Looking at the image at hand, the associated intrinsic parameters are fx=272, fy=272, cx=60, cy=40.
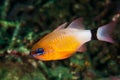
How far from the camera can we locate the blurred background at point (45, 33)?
4.21 meters

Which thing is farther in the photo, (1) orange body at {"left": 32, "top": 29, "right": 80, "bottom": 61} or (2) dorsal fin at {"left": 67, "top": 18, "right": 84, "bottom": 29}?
(2) dorsal fin at {"left": 67, "top": 18, "right": 84, "bottom": 29}

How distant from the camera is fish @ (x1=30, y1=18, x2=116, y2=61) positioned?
2195 mm

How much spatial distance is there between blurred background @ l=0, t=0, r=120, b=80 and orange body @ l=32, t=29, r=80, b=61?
5.76ft

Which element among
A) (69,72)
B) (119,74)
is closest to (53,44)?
(69,72)

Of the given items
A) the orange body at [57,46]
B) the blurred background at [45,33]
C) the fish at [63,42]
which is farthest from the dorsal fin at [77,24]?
the blurred background at [45,33]

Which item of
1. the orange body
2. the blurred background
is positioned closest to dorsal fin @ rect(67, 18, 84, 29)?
the orange body

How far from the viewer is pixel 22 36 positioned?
495cm

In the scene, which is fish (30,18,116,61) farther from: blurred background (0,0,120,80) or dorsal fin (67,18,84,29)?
blurred background (0,0,120,80)

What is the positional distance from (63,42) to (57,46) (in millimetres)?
61

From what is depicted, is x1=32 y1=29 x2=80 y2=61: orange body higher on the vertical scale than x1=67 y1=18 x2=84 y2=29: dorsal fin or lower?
lower

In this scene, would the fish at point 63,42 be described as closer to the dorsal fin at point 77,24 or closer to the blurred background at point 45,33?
the dorsal fin at point 77,24

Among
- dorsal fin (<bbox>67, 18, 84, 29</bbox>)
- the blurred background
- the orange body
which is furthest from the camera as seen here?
the blurred background

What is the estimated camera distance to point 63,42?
2232 mm

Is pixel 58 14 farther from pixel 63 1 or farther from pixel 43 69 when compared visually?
pixel 43 69
